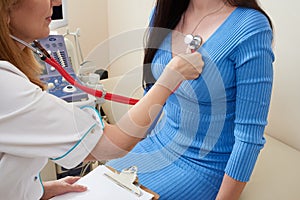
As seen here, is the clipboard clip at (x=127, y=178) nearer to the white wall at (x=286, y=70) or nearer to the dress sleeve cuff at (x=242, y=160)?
the dress sleeve cuff at (x=242, y=160)

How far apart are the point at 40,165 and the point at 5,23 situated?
0.36 metres

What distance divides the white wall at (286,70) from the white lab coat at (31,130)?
102cm

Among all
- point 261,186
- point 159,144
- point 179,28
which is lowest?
point 261,186

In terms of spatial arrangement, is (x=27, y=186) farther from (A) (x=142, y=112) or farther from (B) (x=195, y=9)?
(B) (x=195, y=9)

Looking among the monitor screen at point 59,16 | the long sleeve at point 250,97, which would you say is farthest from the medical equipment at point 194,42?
the monitor screen at point 59,16

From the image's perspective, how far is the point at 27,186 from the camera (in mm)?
812

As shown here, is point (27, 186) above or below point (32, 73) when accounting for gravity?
below

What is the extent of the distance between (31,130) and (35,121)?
0.07 ft

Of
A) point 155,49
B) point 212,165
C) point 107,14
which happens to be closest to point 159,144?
point 212,165

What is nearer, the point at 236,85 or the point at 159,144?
the point at 236,85

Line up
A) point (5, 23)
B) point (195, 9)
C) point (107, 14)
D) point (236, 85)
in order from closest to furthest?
1. point (5, 23)
2. point (236, 85)
3. point (195, 9)
4. point (107, 14)

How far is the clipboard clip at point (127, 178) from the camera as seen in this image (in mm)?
1049

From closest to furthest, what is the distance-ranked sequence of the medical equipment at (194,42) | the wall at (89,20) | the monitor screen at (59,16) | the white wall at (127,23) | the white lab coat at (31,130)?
the white lab coat at (31,130), the medical equipment at (194,42), the monitor screen at (59,16), the white wall at (127,23), the wall at (89,20)

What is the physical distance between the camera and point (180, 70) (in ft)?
2.95
